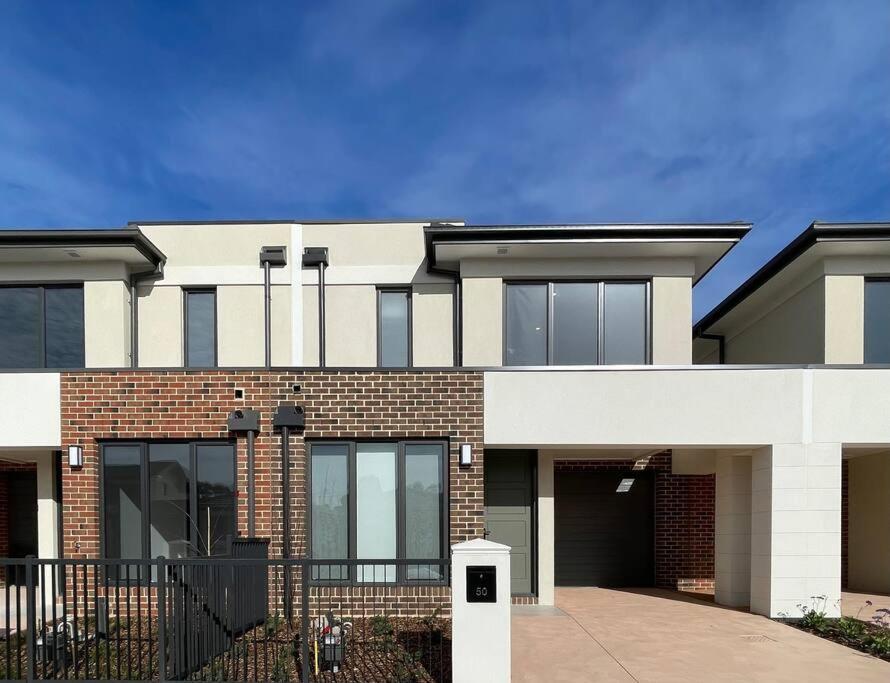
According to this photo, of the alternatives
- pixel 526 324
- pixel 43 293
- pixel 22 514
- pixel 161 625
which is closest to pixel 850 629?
pixel 526 324

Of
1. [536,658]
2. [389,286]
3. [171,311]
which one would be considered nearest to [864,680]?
[536,658]

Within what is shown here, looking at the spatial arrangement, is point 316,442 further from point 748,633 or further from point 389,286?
point 748,633

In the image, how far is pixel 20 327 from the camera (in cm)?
896

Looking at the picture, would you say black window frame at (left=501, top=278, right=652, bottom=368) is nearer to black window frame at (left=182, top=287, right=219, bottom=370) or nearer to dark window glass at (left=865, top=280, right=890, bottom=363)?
dark window glass at (left=865, top=280, right=890, bottom=363)

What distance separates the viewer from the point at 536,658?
5855mm

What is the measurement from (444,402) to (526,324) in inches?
85.3

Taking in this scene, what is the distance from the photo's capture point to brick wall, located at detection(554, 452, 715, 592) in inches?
384

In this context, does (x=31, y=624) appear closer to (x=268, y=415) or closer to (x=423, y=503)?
(x=268, y=415)

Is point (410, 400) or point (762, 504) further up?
point (410, 400)

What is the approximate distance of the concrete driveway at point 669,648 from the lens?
5.46 metres

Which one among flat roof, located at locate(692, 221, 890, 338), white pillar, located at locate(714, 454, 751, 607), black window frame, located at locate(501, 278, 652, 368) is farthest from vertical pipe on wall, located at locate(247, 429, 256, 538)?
flat roof, located at locate(692, 221, 890, 338)

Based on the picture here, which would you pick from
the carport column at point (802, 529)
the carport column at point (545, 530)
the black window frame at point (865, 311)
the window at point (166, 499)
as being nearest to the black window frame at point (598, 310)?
the carport column at point (545, 530)

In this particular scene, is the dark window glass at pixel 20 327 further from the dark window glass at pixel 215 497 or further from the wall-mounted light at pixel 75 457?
the dark window glass at pixel 215 497

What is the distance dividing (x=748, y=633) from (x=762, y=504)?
71.4 inches
